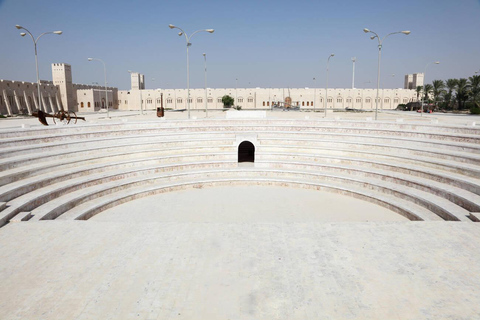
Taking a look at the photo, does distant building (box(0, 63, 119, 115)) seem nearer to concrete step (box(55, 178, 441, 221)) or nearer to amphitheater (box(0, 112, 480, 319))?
amphitheater (box(0, 112, 480, 319))

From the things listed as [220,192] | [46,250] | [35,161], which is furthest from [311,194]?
[35,161]

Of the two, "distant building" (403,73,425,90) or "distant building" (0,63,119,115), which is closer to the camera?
"distant building" (0,63,119,115)

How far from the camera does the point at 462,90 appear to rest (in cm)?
5884

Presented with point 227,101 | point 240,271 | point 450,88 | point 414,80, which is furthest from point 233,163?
point 414,80

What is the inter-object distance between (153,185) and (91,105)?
6119 centimetres

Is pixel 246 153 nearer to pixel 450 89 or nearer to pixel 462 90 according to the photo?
pixel 462 90

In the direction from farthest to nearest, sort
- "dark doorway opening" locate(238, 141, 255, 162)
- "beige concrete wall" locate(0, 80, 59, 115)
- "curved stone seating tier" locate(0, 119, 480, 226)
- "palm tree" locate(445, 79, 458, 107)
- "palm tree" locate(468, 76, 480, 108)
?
1. "palm tree" locate(445, 79, 458, 107)
2. "palm tree" locate(468, 76, 480, 108)
3. "beige concrete wall" locate(0, 80, 59, 115)
4. "dark doorway opening" locate(238, 141, 255, 162)
5. "curved stone seating tier" locate(0, 119, 480, 226)

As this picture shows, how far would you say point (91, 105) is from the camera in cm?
6894

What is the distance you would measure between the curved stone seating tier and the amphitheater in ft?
0.23

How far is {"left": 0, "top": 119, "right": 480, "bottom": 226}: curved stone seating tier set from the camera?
12.2 meters

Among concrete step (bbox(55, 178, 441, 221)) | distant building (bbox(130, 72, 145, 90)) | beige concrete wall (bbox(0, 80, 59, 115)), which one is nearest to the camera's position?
concrete step (bbox(55, 178, 441, 221))


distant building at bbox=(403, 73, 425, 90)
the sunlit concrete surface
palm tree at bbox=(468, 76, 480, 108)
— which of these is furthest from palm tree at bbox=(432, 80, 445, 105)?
the sunlit concrete surface

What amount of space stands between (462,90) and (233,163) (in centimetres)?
5930

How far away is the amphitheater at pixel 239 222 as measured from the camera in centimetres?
613
